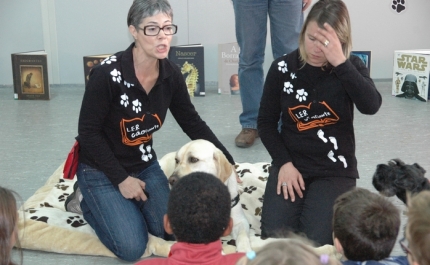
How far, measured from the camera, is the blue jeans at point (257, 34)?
3504mm

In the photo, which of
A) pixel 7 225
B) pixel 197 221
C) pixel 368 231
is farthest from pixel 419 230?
pixel 7 225

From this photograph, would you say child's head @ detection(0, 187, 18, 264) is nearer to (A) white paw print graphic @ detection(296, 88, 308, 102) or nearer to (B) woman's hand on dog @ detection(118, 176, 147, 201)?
(B) woman's hand on dog @ detection(118, 176, 147, 201)

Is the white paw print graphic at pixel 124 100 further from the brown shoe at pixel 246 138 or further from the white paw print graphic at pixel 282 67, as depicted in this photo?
the brown shoe at pixel 246 138

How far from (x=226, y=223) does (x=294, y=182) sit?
2.98 ft

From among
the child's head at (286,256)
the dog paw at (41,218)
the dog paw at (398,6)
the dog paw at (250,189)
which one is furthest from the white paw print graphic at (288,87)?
the dog paw at (398,6)

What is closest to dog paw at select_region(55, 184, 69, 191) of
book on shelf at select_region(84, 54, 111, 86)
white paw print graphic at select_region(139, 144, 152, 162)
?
white paw print graphic at select_region(139, 144, 152, 162)

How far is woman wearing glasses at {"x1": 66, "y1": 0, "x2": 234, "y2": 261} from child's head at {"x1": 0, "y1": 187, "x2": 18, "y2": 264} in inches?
35.2

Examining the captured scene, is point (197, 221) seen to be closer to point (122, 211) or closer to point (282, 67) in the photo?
point (122, 211)

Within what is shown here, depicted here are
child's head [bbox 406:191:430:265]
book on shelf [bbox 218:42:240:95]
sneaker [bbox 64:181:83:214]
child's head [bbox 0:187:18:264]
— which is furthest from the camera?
book on shelf [bbox 218:42:240:95]

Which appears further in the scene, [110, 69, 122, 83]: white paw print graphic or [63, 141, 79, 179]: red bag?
[63, 141, 79, 179]: red bag

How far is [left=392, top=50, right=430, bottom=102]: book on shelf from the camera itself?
486 cm

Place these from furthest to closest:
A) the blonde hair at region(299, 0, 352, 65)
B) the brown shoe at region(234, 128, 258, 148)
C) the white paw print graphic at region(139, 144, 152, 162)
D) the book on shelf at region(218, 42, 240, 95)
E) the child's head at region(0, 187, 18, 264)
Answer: the book on shelf at region(218, 42, 240, 95) → the brown shoe at region(234, 128, 258, 148) → the white paw print graphic at region(139, 144, 152, 162) → the blonde hair at region(299, 0, 352, 65) → the child's head at region(0, 187, 18, 264)

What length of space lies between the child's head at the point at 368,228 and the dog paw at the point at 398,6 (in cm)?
434

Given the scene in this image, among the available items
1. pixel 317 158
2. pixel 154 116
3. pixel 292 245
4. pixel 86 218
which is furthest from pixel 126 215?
pixel 292 245
